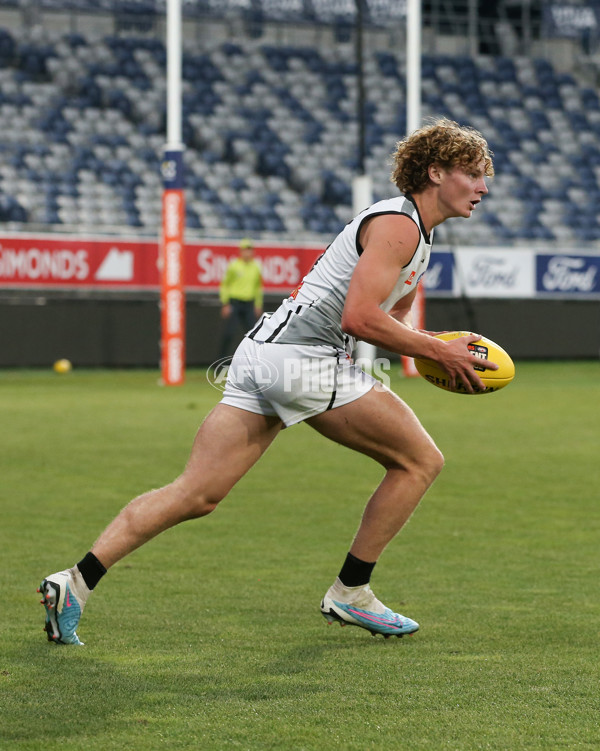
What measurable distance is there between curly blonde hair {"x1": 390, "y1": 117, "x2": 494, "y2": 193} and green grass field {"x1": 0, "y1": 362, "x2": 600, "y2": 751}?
1.76m

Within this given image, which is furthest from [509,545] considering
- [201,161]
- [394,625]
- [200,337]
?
[201,161]

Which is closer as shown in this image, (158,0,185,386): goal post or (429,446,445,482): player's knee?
(429,446,445,482): player's knee

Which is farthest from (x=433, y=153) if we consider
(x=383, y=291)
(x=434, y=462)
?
(x=434, y=462)

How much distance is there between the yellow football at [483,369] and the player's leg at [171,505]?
756mm

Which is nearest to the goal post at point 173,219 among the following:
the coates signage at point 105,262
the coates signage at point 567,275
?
the coates signage at point 105,262

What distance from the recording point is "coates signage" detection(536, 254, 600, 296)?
24.6 meters

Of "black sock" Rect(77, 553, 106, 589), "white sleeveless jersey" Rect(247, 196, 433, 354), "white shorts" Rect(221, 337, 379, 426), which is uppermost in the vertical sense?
"white sleeveless jersey" Rect(247, 196, 433, 354)

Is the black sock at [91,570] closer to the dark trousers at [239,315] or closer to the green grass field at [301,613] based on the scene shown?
the green grass field at [301,613]

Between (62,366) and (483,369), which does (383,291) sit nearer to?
(483,369)

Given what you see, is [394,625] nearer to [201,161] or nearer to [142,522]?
[142,522]

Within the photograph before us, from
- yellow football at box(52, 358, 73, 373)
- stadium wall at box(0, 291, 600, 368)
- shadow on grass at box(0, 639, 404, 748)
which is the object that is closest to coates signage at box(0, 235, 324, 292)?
stadium wall at box(0, 291, 600, 368)

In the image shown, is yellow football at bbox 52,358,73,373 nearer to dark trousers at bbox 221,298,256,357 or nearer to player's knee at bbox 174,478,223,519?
dark trousers at bbox 221,298,256,357

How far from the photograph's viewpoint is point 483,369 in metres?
4.94

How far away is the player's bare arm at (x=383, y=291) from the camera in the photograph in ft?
15.3
